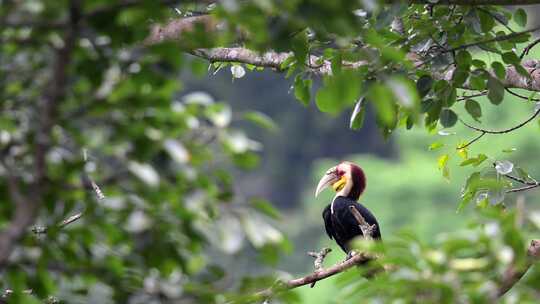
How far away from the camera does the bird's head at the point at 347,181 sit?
5492 millimetres

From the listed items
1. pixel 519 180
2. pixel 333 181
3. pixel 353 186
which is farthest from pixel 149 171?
pixel 333 181

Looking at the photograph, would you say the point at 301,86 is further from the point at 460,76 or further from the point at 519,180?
the point at 519,180

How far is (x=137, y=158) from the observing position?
1.71 m

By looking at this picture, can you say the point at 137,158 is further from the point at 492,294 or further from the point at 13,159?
the point at 492,294

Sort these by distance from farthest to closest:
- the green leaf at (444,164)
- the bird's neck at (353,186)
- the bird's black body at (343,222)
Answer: the bird's neck at (353,186) → the bird's black body at (343,222) → the green leaf at (444,164)

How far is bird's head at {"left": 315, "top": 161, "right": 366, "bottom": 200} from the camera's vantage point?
549 centimetres

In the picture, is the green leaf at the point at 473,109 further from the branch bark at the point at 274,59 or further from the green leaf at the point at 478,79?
the green leaf at the point at 478,79

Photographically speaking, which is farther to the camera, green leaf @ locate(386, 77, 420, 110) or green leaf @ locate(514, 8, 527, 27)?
green leaf @ locate(514, 8, 527, 27)

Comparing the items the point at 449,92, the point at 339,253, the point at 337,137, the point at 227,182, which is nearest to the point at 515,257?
the point at 227,182

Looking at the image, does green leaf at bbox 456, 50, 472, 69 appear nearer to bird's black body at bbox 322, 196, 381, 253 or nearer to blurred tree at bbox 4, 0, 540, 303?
blurred tree at bbox 4, 0, 540, 303

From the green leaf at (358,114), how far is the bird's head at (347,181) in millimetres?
2449

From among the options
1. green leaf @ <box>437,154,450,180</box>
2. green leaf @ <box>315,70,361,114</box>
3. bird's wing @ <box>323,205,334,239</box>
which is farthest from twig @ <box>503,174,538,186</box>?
bird's wing @ <box>323,205,334,239</box>

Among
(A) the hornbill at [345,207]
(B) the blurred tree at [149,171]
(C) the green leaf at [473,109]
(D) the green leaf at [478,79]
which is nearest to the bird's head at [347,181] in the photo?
(A) the hornbill at [345,207]

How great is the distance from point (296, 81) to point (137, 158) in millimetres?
1373
